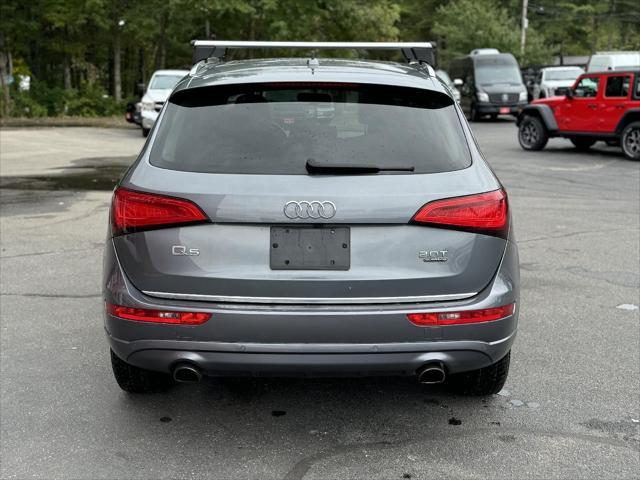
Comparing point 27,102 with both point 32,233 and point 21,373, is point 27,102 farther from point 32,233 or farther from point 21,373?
point 21,373

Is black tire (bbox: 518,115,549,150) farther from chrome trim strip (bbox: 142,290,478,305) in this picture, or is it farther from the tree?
the tree

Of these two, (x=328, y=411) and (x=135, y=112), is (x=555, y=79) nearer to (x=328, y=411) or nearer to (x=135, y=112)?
(x=135, y=112)

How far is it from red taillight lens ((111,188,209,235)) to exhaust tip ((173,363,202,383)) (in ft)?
2.00

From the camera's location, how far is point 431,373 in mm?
3580

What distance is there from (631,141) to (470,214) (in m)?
15.0

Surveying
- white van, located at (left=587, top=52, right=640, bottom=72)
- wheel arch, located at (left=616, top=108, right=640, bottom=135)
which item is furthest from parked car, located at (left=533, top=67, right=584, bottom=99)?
wheel arch, located at (left=616, top=108, right=640, bottom=135)

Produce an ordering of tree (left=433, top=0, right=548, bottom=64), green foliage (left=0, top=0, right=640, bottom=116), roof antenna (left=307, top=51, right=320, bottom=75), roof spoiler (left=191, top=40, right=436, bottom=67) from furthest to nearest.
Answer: tree (left=433, top=0, right=548, bottom=64)
green foliage (left=0, top=0, right=640, bottom=116)
roof spoiler (left=191, top=40, right=436, bottom=67)
roof antenna (left=307, top=51, right=320, bottom=75)

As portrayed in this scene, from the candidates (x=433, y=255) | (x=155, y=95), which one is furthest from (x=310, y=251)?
(x=155, y=95)

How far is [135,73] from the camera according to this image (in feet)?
179

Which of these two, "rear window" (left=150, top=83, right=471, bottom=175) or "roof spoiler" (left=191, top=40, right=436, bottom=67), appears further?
"roof spoiler" (left=191, top=40, right=436, bottom=67)

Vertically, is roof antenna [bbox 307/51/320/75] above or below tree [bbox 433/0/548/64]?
below

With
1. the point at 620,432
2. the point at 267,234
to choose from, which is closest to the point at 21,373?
the point at 267,234

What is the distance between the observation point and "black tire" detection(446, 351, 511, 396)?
4164mm

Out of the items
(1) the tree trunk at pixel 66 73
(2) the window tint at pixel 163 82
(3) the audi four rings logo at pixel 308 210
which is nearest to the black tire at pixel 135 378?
(3) the audi four rings logo at pixel 308 210
